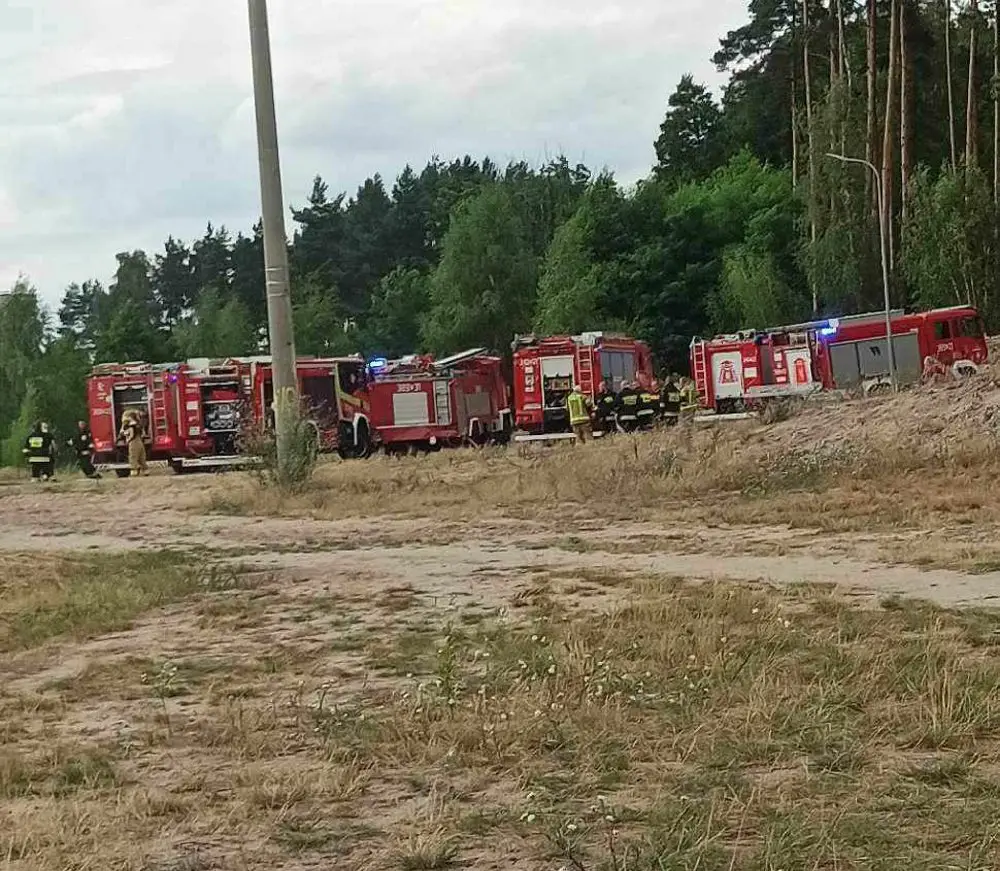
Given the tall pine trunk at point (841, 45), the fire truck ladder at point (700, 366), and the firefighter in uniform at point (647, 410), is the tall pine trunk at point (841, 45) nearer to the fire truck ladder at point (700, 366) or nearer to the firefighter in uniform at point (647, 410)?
the fire truck ladder at point (700, 366)

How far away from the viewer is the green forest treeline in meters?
40.6

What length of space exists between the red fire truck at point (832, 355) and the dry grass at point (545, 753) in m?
24.5

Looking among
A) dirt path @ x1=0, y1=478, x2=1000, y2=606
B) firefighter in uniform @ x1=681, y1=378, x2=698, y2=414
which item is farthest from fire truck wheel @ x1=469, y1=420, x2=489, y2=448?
dirt path @ x1=0, y1=478, x2=1000, y2=606

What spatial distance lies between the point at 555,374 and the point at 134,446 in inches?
412

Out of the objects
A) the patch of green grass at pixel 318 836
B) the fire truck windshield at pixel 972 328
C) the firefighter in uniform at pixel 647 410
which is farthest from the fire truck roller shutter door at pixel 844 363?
the patch of green grass at pixel 318 836

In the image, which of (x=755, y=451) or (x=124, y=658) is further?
(x=755, y=451)

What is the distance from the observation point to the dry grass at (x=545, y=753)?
171 inches

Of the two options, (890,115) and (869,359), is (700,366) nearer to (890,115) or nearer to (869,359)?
(869,359)

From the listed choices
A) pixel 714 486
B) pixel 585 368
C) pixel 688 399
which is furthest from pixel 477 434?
pixel 714 486

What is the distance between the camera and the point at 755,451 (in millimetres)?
19641

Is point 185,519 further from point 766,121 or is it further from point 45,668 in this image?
point 766,121

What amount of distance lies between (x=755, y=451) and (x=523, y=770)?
48.9 ft

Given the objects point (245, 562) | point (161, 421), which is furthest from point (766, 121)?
point (245, 562)

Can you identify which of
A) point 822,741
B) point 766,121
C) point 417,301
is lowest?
point 822,741
